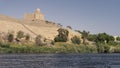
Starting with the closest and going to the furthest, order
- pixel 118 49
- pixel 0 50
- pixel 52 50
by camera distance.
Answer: pixel 0 50 → pixel 52 50 → pixel 118 49

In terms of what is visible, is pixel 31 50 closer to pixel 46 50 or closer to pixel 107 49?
pixel 46 50

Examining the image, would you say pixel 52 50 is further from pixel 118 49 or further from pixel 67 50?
pixel 118 49

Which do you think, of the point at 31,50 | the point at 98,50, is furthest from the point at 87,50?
the point at 31,50

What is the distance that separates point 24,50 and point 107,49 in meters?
46.2

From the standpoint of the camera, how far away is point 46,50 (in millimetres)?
169500

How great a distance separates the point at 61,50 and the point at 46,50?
8152mm

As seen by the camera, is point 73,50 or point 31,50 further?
point 73,50

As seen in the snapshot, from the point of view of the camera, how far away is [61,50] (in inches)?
6801

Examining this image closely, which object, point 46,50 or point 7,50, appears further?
point 46,50

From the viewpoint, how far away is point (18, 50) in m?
156

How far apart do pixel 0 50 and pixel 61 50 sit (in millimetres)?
34016

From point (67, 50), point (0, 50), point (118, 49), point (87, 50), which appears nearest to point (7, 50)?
point (0, 50)

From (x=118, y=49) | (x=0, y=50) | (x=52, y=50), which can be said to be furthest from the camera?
(x=118, y=49)

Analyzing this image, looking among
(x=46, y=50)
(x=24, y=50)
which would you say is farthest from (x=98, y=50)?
(x=24, y=50)
